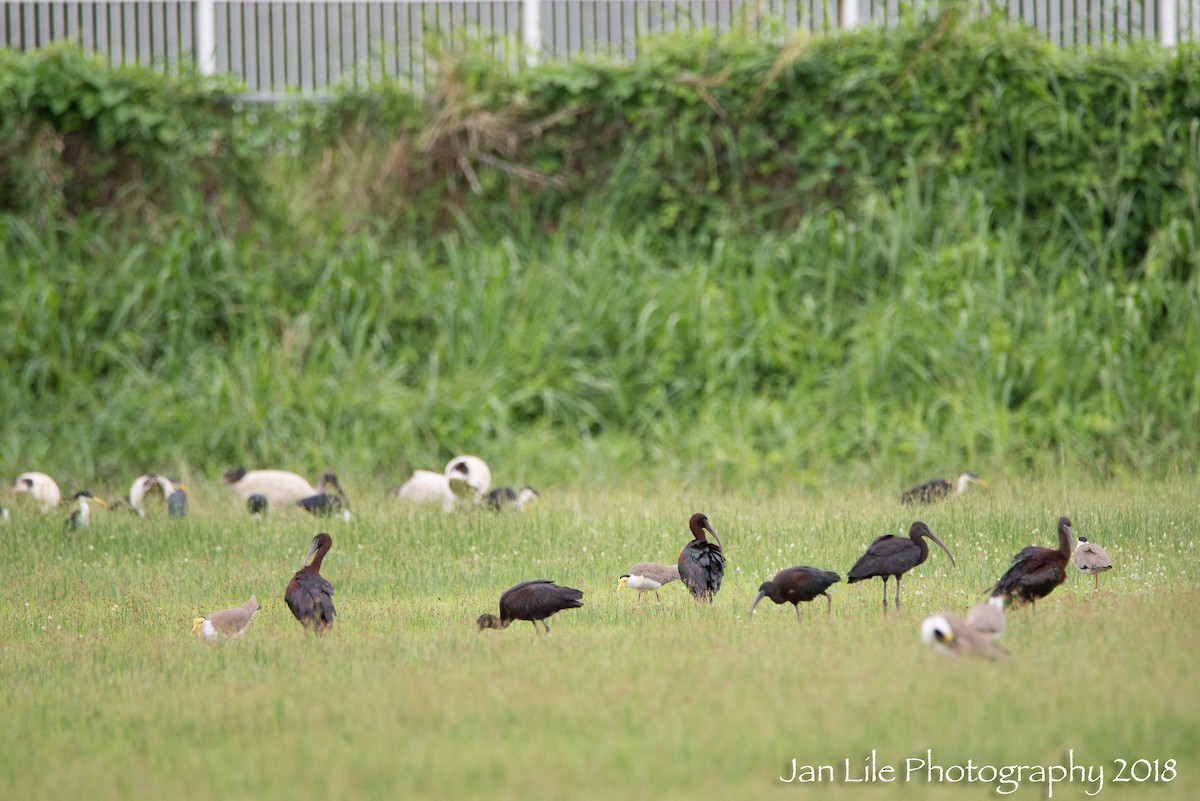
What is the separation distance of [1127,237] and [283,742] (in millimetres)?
12038

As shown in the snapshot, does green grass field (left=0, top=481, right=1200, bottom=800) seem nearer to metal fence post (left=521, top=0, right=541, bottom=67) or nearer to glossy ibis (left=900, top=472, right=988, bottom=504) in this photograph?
glossy ibis (left=900, top=472, right=988, bottom=504)

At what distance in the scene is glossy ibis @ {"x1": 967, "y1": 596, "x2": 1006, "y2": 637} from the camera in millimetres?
6203

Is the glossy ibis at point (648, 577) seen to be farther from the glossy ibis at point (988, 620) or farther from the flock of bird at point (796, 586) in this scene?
the glossy ibis at point (988, 620)

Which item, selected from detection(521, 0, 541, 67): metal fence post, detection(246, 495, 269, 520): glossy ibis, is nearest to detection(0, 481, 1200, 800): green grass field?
detection(246, 495, 269, 520): glossy ibis

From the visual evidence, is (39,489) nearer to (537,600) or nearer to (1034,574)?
(537,600)

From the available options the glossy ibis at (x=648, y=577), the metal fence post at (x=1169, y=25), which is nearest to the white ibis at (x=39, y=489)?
the glossy ibis at (x=648, y=577)

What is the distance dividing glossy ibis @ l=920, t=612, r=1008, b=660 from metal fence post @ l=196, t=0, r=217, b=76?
43.9 feet

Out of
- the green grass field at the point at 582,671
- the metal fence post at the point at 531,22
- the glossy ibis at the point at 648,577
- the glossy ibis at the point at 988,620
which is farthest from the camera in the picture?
the metal fence post at the point at 531,22

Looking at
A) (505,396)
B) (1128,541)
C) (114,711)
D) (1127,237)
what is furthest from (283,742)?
(1127,237)

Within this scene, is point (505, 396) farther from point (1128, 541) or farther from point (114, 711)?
point (114, 711)

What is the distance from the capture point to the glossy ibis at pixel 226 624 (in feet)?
23.2

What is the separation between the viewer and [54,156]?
15.7m

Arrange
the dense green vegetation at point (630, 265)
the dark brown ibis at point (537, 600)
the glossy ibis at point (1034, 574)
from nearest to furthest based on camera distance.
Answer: the glossy ibis at point (1034, 574) < the dark brown ibis at point (537, 600) < the dense green vegetation at point (630, 265)

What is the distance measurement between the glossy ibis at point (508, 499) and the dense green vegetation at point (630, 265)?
4.91ft
